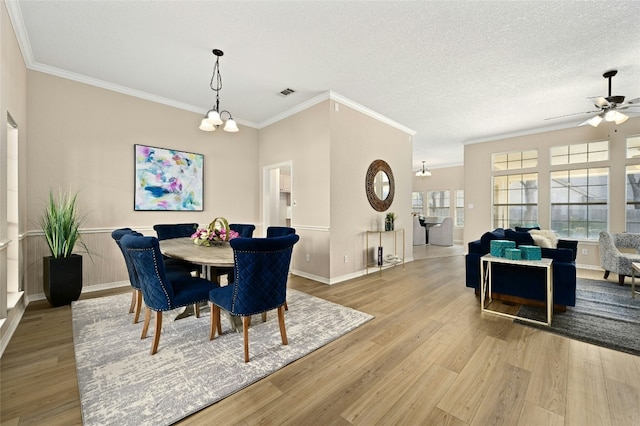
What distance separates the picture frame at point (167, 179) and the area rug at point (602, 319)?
16.4ft

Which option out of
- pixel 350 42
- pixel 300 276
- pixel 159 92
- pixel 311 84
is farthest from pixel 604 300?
pixel 159 92

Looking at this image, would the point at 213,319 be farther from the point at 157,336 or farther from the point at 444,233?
the point at 444,233

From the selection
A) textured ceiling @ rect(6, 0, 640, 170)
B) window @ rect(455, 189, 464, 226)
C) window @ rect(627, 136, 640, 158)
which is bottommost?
window @ rect(455, 189, 464, 226)

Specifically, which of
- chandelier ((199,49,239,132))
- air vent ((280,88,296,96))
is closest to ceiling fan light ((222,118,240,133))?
chandelier ((199,49,239,132))

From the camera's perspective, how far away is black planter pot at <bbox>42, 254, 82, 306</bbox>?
3.01 meters

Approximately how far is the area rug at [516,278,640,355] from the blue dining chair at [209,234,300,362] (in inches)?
103

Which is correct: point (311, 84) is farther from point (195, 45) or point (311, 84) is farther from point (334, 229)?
point (334, 229)

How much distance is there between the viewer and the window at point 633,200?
4734 mm

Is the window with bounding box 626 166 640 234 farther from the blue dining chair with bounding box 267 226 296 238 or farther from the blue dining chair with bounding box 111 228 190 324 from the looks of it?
the blue dining chair with bounding box 111 228 190 324

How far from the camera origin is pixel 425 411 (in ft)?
4.99

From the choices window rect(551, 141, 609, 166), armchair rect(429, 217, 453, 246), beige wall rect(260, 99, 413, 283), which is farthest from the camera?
armchair rect(429, 217, 453, 246)

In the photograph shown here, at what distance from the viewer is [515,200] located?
6.19 meters

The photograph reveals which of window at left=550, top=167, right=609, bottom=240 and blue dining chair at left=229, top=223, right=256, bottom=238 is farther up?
window at left=550, top=167, right=609, bottom=240

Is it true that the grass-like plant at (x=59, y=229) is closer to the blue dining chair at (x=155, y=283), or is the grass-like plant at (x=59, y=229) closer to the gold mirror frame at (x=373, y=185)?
the blue dining chair at (x=155, y=283)
